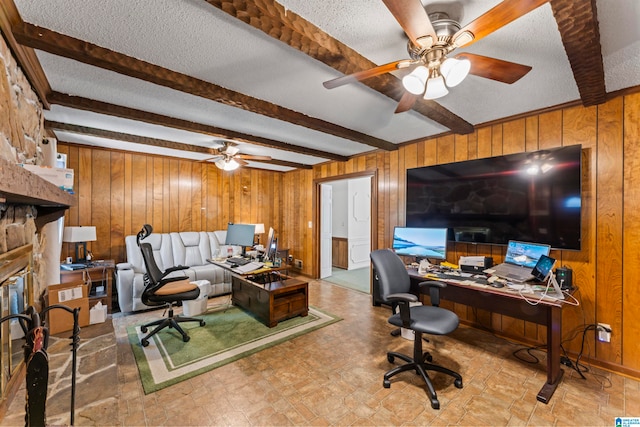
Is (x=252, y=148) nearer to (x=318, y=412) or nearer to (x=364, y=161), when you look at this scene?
(x=364, y=161)

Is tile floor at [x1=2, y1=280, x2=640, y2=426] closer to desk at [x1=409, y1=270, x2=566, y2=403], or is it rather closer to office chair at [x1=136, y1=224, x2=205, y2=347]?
desk at [x1=409, y1=270, x2=566, y2=403]

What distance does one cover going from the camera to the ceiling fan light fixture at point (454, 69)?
4.71 feet

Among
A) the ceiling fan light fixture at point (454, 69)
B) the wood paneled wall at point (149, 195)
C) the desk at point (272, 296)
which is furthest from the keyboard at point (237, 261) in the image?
the ceiling fan light fixture at point (454, 69)

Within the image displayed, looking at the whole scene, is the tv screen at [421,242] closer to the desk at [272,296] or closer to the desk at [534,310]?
the desk at [534,310]

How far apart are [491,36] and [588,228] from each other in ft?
6.82

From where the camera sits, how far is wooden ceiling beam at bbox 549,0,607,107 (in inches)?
50.5

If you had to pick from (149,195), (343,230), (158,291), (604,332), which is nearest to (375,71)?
(158,291)

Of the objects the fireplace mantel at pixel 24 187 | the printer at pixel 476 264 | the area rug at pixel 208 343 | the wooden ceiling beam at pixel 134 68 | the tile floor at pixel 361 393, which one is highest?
the wooden ceiling beam at pixel 134 68

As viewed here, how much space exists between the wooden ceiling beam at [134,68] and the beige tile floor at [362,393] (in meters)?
2.17

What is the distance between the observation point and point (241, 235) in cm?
401

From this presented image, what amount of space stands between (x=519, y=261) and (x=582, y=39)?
1964 mm

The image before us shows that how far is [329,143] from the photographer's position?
4.08 m

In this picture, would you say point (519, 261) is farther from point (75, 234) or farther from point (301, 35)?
point (75, 234)

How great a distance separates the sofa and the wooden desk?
0.15 meters
